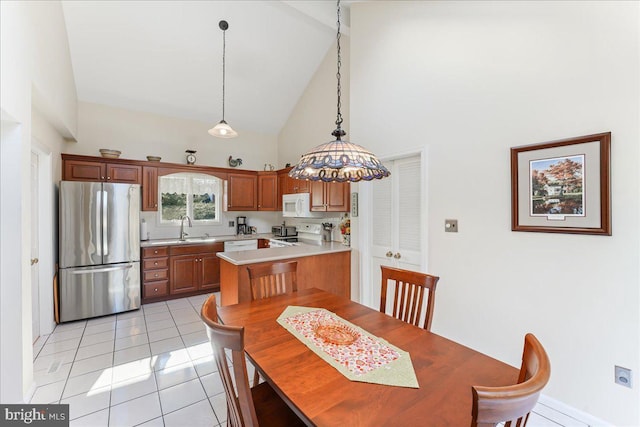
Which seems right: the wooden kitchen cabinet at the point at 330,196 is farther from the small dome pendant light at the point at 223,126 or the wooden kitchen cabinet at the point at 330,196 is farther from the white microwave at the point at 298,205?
the small dome pendant light at the point at 223,126

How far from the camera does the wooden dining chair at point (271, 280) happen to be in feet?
6.99

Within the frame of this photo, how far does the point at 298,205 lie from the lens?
4629 mm

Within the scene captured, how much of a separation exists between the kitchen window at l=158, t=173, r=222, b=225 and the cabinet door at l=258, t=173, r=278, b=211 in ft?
2.61

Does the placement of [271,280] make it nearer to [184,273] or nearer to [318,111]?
[184,273]

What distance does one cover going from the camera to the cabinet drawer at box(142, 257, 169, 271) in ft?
13.5

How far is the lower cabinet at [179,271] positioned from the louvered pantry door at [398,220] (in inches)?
110

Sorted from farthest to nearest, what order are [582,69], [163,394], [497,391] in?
1. [163,394]
2. [582,69]
3. [497,391]

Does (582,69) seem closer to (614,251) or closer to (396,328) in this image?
(614,251)

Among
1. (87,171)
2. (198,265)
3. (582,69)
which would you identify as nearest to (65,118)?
(87,171)

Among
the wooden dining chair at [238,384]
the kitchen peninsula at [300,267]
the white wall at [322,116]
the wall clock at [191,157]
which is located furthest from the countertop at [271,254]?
the wall clock at [191,157]

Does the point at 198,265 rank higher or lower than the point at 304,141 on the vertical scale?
lower

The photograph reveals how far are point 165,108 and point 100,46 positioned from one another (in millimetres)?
1145

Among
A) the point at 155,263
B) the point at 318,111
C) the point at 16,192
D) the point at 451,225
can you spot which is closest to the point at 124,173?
the point at 155,263

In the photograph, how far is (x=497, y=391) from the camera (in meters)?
0.65
